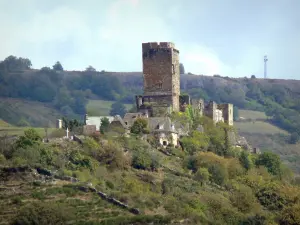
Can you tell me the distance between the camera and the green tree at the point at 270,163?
71.9 metres

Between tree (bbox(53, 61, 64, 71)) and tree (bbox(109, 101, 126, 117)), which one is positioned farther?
tree (bbox(53, 61, 64, 71))

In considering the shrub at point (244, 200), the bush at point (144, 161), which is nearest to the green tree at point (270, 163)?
the shrub at point (244, 200)

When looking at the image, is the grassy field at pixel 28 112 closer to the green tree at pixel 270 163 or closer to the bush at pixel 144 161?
the green tree at pixel 270 163

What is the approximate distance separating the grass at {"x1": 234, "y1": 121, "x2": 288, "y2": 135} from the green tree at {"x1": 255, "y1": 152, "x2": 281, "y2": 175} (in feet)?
142

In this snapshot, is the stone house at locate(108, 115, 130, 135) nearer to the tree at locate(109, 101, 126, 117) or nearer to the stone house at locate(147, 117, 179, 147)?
the stone house at locate(147, 117, 179, 147)

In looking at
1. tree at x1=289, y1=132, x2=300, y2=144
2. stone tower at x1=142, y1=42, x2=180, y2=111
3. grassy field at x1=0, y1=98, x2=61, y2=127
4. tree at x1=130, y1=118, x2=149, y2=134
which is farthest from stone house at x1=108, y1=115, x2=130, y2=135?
tree at x1=289, y1=132, x2=300, y2=144

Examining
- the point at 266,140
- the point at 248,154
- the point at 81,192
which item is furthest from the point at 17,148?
the point at 266,140

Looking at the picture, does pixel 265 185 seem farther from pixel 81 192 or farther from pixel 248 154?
pixel 81 192

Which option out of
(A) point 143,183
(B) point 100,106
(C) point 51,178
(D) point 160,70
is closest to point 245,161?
(D) point 160,70

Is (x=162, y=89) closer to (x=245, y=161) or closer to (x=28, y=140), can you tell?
(x=245, y=161)

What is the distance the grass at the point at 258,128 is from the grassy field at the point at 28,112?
65.6 feet

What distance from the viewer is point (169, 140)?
68562 mm

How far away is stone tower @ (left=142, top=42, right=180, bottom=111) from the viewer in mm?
75000

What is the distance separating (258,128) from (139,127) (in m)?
55.3
